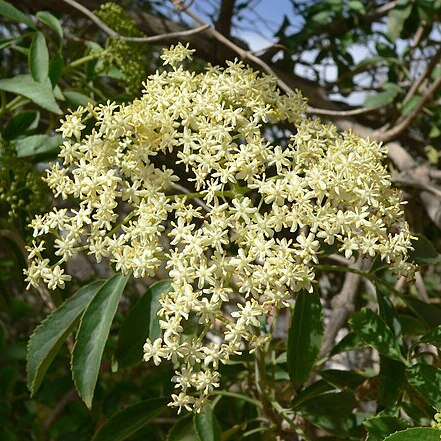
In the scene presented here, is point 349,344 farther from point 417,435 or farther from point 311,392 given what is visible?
point 417,435

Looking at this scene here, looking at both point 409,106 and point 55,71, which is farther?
point 409,106

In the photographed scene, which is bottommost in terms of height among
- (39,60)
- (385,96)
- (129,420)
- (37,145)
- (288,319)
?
(288,319)

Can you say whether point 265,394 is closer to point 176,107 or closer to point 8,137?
point 176,107

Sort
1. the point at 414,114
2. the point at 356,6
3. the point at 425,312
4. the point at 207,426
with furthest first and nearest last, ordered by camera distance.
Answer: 1. the point at 356,6
2. the point at 414,114
3. the point at 425,312
4. the point at 207,426

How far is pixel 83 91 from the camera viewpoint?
1.46m

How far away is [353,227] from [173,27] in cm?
101

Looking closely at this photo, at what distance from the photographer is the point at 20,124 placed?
136 centimetres

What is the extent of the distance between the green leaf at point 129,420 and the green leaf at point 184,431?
0.14 feet

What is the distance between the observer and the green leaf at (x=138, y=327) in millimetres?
1046

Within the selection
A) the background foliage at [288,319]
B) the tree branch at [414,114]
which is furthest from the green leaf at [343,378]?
the tree branch at [414,114]

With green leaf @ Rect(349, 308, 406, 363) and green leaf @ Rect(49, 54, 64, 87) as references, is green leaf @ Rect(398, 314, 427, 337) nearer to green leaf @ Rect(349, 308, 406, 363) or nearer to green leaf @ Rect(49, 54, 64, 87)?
green leaf @ Rect(349, 308, 406, 363)

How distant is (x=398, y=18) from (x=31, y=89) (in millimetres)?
1035

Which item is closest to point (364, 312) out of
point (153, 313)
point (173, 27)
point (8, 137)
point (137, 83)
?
point (153, 313)

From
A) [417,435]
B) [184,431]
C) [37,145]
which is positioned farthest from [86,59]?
[417,435]
